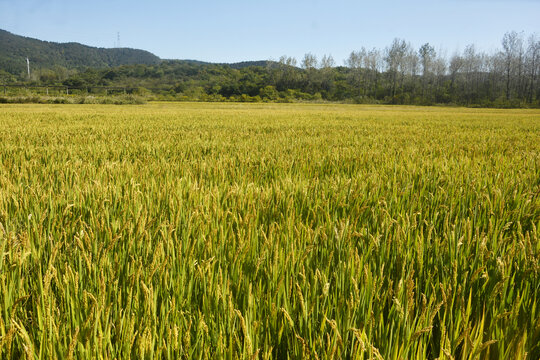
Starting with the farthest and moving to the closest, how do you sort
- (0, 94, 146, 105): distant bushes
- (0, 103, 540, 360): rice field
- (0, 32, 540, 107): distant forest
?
1. (0, 32, 540, 107): distant forest
2. (0, 94, 146, 105): distant bushes
3. (0, 103, 540, 360): rice field

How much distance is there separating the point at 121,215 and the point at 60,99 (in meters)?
40.4

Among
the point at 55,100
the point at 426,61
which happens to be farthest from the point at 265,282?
the point at 426,61

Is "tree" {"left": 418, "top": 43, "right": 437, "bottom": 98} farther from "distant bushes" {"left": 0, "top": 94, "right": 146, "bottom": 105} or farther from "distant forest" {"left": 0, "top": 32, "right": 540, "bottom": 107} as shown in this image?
"distant bushes" {"left": 0, "top": 94, "right": 146, "bottom": 105}

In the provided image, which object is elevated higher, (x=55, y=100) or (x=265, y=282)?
(x=55, y=100)

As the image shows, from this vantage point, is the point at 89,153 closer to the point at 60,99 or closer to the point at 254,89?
the point at 60,99

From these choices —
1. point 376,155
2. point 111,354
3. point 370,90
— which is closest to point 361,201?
point 111,354

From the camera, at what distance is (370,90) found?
103 meters

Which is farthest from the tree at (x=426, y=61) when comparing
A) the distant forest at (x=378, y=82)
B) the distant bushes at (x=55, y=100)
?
the distant bushes at (x=55, y=100)

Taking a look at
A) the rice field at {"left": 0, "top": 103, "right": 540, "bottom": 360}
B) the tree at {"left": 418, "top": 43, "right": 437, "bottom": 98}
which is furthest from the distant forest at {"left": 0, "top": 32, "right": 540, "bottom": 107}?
the rice field at {"left": 0, "top": 103, "right": 540, "bottom": 360}

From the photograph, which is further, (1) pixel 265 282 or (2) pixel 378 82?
(2) pixel 378 82

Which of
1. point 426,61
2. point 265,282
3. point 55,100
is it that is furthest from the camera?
point 426,61

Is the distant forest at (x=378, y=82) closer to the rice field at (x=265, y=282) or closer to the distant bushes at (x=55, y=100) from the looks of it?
the distant bushes at (x=55, y=100)

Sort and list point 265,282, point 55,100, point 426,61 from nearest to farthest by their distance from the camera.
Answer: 1. point 265,282
2. point 55,100
3. point 426,61

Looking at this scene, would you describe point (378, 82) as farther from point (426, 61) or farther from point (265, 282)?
point (265, 282)
